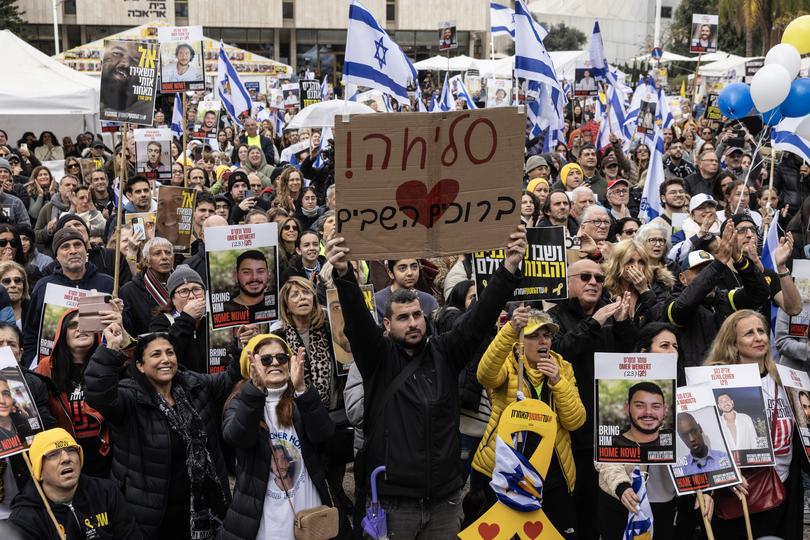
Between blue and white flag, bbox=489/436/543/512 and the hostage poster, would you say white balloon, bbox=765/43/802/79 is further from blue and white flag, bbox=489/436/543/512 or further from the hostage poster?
the hostage poster

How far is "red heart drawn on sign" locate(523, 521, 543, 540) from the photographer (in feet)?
14.7

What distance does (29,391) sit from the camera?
4.40 metres

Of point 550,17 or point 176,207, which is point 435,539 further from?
point 550,17

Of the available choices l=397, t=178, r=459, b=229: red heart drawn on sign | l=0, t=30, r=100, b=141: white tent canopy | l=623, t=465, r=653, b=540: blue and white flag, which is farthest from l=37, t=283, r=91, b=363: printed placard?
l=0, t=30, r=100, b=141: white tent canopy

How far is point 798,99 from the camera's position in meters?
7.71

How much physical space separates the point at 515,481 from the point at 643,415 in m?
0.65

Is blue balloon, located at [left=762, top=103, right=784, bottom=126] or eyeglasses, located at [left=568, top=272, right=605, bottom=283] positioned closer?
eyeglasses, located at [left=568, top=272, right=605, bottom=283]

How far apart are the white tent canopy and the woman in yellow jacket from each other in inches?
540

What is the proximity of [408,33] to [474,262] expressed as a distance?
183 feet

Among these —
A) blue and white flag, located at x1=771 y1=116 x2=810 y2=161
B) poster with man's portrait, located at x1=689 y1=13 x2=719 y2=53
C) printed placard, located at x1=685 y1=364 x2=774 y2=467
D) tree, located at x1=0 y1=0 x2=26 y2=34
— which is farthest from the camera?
tree, located at x1=0 y1=0 x2=26 y2=34

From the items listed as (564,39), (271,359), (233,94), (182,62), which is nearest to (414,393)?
(271,359)

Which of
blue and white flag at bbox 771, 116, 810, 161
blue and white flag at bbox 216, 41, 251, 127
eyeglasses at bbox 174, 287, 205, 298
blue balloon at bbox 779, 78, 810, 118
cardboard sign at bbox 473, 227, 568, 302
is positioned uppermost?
blue and white flag at bbox 216, 41, 251, 127

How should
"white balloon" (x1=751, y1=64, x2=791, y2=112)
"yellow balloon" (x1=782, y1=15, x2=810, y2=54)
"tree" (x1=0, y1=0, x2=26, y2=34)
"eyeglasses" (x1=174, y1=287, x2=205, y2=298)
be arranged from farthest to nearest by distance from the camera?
"tree" (x1=0, y1=0, x2=26, y2=34), "yellow balloon" (x1=782, y1=15, x2=810, y2=54), "white balloon" (x1=751, y1=64, x2=791, y2=112), "eyeglasses" (x1=174, y1=287, x2=205, y2=298)

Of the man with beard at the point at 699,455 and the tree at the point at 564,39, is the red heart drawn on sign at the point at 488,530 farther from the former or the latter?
the tree at the point at 564,39
